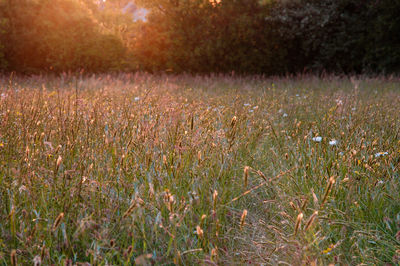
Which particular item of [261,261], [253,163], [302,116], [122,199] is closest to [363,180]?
[253,163]

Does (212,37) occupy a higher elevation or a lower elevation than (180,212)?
higher

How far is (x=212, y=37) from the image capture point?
14.9 m

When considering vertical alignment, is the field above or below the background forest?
below

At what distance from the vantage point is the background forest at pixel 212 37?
13.3 m

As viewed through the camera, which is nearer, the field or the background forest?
the field

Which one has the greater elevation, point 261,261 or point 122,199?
point 122,199

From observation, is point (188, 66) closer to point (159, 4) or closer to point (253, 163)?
point (159, 4)

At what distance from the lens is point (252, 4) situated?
15.4m

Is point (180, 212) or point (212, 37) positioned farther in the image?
point (212, 37)

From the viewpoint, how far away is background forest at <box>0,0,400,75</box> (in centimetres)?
1330

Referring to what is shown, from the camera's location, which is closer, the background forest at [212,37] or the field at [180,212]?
the field at [180,212]

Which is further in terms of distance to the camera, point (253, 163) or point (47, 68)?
point (47, 68)

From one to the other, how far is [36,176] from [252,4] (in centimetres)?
1499

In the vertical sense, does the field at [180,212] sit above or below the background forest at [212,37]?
below
